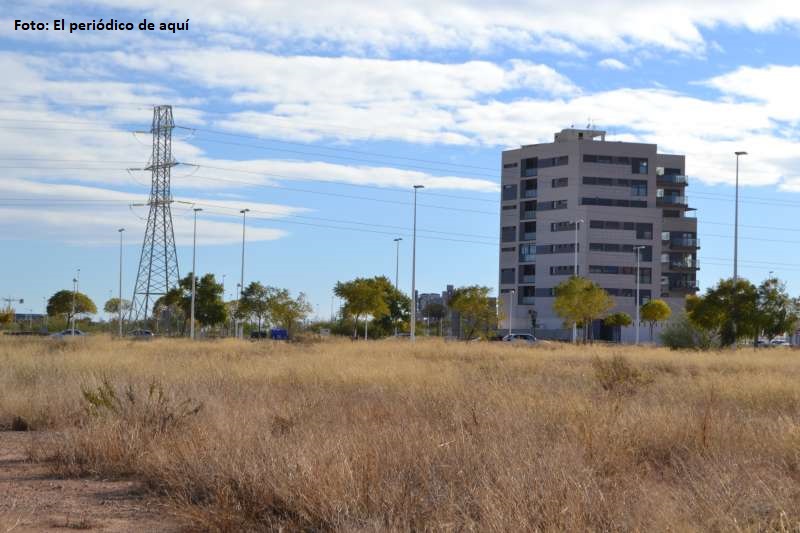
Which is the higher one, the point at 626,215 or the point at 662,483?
the point at 626,215

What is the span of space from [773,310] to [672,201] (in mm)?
67866

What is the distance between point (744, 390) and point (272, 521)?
15.7 m

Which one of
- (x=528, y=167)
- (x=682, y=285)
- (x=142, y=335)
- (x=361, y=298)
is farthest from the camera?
(x=682, y=285)

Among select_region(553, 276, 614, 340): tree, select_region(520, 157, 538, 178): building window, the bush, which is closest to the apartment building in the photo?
select_region(520, 157, 538, 178): building window

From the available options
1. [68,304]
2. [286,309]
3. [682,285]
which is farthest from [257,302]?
[682,285]

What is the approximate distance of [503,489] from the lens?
8008 mm

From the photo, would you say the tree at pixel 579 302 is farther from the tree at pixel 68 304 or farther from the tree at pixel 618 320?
the tree at pixel 68 304

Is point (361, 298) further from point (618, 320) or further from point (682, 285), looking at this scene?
point (682, 285)

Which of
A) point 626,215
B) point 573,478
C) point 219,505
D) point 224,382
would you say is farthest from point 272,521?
point 626,215

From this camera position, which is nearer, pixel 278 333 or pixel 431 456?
pixel 431 456

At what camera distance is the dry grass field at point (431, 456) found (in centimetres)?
764

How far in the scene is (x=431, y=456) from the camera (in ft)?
32.8

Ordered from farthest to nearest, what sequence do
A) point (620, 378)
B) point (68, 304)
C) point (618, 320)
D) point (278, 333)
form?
point (68, 304) → point (618, 320) → point (278, 333) → point (620, 378)

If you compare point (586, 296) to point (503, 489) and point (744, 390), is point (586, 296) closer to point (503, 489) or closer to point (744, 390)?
point (744, 390)
